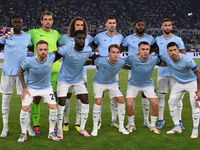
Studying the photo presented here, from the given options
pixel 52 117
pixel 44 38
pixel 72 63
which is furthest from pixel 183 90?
pixel 44 38

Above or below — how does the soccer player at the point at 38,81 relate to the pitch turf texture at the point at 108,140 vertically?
above

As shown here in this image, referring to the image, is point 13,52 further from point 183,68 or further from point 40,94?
point 183,68

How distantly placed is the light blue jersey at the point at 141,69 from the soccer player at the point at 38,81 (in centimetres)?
161

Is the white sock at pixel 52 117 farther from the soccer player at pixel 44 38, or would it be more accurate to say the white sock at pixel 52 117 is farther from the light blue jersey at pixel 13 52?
the light blue jersey at pixel 13 52

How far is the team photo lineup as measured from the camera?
18.8 feet

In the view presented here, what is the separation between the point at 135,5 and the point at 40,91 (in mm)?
38532

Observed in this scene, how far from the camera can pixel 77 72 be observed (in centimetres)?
601

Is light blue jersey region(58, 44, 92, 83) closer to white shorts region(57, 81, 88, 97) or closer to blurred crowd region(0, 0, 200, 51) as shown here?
white shorts region(57, 81, 88, 97)

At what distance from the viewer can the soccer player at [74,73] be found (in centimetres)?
584

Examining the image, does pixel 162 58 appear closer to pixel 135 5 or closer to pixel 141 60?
pixel 141 60

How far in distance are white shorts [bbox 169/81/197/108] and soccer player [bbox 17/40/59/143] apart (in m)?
2.39

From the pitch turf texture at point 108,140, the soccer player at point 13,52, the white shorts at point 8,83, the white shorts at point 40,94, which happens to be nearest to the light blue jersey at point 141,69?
the pitch turf texture at point 108,140

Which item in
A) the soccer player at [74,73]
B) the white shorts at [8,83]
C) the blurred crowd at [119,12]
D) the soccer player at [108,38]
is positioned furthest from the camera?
the blurred crowd at [119,12]

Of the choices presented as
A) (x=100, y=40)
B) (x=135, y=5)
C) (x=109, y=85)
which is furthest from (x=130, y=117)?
(x=135, y=5)
